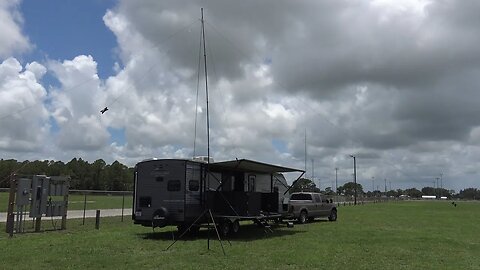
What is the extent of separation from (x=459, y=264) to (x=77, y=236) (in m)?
12.0

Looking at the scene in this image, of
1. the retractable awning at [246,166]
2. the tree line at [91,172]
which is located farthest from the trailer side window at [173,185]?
the tree line at [91,172]

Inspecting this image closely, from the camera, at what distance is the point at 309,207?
28.4 metres

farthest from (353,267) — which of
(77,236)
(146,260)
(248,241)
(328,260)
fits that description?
(77,236)

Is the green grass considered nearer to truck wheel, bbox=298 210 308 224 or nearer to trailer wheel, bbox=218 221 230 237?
truck wheel, bbox=298 210 308 224

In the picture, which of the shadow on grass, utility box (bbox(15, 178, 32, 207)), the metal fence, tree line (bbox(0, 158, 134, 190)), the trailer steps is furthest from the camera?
tree line (bbox(0, 158, 134, 190))

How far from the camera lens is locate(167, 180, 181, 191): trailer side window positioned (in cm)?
1772

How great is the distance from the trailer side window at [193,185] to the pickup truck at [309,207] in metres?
8.87

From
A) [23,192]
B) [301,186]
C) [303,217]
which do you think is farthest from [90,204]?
[23,192]

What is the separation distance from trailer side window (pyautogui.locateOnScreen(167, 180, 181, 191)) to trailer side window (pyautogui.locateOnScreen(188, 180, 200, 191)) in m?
0.39

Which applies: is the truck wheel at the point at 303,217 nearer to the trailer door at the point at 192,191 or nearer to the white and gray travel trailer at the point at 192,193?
the white and gray travel trailer at the point at 192,193

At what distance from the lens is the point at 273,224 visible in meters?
24.9

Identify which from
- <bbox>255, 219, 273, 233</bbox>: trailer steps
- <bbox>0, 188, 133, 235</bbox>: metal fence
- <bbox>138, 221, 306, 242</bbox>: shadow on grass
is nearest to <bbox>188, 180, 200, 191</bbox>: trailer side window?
<bbox>138, 221, 306, 242</bbox>: shadow on grass

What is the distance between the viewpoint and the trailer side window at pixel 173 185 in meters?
17.7

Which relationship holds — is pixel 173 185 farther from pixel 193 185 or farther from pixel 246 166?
pixel 246 166
